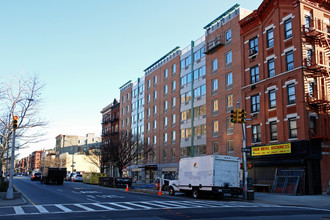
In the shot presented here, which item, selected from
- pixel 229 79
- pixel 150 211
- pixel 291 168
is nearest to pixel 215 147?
pixel 229 79

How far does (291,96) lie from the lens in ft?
104

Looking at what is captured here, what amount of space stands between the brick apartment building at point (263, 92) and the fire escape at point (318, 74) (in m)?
0.09

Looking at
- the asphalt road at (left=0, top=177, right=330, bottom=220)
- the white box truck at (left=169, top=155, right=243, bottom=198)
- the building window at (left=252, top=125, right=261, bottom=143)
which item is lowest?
the asphalt road at (left=0, top=177, right=330, bottom=220)

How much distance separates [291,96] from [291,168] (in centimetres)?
679

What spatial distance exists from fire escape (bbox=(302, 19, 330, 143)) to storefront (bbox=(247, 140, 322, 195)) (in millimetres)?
1674

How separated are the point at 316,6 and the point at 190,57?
2204cm

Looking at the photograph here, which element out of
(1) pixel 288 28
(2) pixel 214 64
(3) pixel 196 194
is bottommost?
(3) pixel 196 194

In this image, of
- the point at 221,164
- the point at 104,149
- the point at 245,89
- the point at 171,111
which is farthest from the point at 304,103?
the point at 104,149

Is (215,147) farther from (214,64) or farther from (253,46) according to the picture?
(253,46)

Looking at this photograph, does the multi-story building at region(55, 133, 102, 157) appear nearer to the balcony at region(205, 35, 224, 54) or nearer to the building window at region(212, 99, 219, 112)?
the building window at region(212, 99, 219, 112)

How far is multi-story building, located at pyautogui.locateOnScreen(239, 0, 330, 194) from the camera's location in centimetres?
2947

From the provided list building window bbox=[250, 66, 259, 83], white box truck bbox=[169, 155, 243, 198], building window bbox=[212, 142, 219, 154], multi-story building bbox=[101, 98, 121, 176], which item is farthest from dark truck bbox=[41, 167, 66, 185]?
multi-story building bbox=[101, 98, 121, 176]

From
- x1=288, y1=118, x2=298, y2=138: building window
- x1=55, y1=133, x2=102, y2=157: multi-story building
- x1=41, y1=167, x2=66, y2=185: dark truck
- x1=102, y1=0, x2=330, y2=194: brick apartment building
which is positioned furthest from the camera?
x1=55, y1=133, x2=102, y2=157: multi-story building

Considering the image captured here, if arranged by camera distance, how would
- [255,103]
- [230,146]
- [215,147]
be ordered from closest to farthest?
1. [255,103]
2. [230,146]
3. [215,147]
